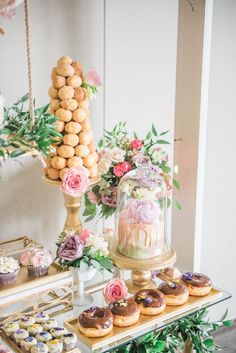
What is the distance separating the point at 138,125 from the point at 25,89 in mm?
637

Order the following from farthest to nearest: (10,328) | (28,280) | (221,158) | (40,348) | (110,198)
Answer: (221,158) → (110,198) → (28,280) → (10,328) → (40,348)

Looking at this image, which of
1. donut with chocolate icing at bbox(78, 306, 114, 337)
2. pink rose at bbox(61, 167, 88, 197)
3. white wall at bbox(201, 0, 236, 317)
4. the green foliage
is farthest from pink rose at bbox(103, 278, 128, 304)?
white wall at bbox(201, 0, 236, 317)

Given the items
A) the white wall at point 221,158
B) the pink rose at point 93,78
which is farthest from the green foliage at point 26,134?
the white wall at point 221,158

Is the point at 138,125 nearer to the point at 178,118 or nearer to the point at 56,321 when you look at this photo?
the point at 178,118

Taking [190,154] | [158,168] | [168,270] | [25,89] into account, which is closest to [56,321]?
[168,270]

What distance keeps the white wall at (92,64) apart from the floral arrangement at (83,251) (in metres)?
0.36

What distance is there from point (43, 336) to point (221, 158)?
5.80ft

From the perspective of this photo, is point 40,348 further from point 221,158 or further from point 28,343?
point 221,158

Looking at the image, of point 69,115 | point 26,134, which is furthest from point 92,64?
point 26,134

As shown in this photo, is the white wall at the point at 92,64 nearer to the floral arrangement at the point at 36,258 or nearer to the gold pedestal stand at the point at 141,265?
the floral arrangement at the point at 36,258

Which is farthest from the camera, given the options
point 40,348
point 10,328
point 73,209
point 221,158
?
point 221,158

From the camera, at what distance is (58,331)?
5.42ft

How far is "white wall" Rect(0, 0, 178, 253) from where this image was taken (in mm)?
2076

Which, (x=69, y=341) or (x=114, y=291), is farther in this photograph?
(x=114, y=291)
